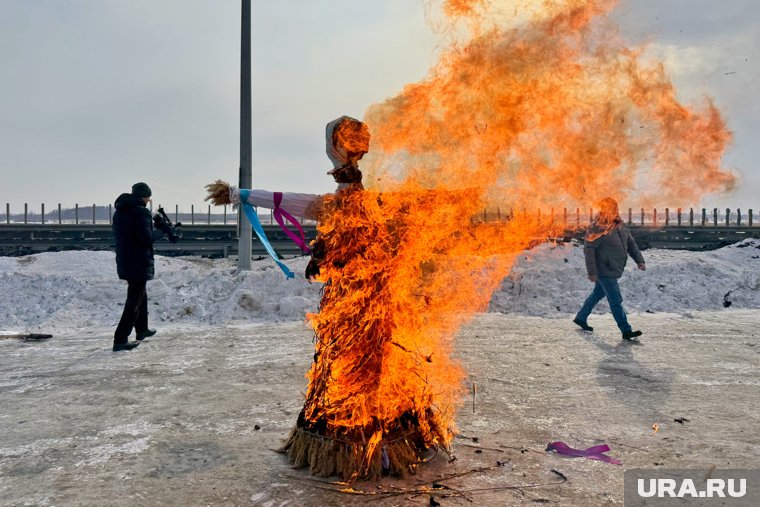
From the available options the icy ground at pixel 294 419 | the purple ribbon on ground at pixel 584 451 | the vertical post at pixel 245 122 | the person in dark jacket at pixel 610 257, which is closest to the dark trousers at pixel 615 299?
the person in dark jacket at pixel 610 257

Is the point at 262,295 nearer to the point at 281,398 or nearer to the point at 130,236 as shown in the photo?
the point at 130,236

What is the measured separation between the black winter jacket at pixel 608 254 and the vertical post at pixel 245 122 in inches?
323

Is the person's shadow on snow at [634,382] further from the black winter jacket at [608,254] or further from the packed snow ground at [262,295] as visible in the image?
the packed snow ground at [262,295]

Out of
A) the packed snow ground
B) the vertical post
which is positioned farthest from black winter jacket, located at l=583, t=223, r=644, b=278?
the vertical post

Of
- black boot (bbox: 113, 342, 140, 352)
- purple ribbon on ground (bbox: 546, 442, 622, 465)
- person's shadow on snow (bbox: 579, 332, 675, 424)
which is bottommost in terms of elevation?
black boot (bbox: 113, 342, 140, 352)

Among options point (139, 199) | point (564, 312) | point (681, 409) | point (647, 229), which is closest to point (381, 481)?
point (681, 409)

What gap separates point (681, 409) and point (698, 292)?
29.4ft

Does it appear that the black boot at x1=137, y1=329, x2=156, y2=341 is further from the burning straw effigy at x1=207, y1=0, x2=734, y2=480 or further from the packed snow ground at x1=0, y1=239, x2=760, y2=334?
the burning straw effigy at x1=207, y1=0, x2=734, y2=480

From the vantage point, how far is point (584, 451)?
420cm

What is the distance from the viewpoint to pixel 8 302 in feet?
37.7

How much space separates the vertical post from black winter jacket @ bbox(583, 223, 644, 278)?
8.20 m

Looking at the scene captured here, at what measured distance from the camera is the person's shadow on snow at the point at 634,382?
5305 mm

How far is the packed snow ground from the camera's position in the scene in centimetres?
1090

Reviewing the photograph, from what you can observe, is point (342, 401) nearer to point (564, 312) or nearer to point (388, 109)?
point (388, 109)
